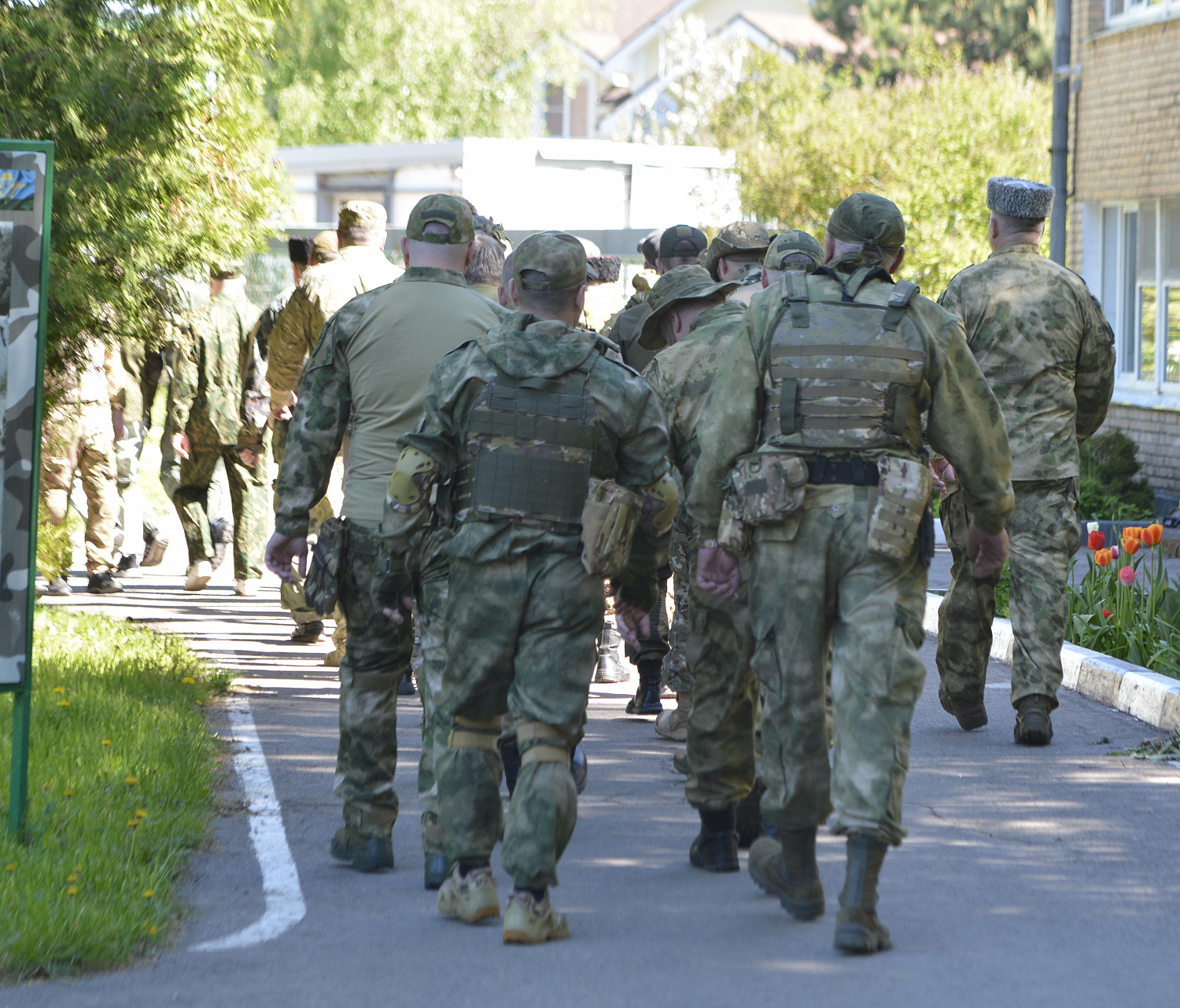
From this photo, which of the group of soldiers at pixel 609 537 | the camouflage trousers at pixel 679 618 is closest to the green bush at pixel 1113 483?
the camouflage trousers at pixel 679 618

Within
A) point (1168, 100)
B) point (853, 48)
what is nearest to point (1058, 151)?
point (1168, 100)

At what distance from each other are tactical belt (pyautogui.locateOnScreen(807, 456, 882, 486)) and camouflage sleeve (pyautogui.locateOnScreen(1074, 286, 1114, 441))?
123 inches

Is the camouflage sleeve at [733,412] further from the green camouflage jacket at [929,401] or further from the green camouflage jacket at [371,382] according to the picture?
the green camouflage jacket at [371,382]

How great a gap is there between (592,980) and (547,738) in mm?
668

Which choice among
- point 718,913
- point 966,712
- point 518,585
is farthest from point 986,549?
point 966,712

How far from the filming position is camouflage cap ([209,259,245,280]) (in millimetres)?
10138

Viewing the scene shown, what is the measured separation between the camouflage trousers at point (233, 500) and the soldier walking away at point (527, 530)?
6683 mm

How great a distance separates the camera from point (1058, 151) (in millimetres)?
17844

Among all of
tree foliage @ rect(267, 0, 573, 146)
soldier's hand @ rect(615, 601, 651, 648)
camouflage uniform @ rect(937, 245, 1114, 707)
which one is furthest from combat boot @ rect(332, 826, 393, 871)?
tree foliage @ rect(267, 0, 573, 146)

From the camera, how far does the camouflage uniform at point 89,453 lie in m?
10.9

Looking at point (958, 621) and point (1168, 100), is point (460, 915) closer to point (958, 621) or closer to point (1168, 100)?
point (958, 621)

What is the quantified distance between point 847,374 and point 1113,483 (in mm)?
11551

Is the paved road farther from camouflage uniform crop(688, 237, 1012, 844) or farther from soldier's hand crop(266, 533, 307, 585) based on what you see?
soldier's hand crop(266, 533, 307, 585)

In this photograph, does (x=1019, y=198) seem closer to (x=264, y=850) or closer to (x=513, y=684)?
(x=513, y=684)
